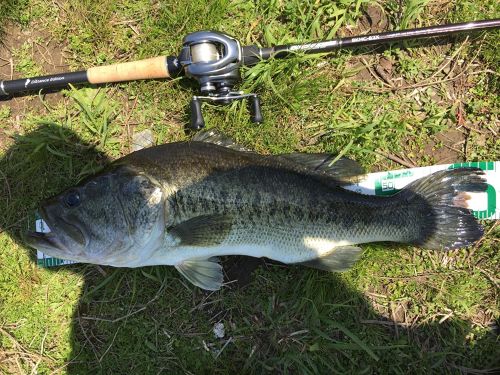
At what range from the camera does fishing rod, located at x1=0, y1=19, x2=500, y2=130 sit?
3.06m

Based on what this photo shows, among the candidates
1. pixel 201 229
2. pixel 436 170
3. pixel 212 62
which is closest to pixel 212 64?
pixel 212 62

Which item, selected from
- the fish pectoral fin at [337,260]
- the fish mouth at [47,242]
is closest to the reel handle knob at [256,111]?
the fish pectoral fin at [337,260]

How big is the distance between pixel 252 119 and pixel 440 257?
190cm

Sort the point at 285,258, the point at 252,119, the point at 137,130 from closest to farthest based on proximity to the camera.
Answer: the point at 285,258, the point at 252,119, the point at 137,130

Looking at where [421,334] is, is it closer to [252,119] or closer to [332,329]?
[332,329]

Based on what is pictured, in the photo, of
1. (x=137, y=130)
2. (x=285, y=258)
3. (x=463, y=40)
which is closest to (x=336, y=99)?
(x=463, y=40)

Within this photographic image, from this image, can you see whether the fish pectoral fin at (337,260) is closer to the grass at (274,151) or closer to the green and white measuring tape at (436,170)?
the grass at (274,151)

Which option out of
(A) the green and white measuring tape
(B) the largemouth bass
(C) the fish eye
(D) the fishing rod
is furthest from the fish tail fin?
(C) the fish eye

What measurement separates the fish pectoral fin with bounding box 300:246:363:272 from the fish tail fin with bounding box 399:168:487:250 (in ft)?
1.58

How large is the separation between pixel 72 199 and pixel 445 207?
267 centimetres

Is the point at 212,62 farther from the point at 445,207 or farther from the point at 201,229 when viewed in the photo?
the point at 445,207

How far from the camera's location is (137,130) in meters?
3.66

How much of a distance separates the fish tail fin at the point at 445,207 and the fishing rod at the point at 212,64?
42.5 inches

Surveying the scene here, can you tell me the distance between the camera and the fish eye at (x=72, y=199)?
2830mm
